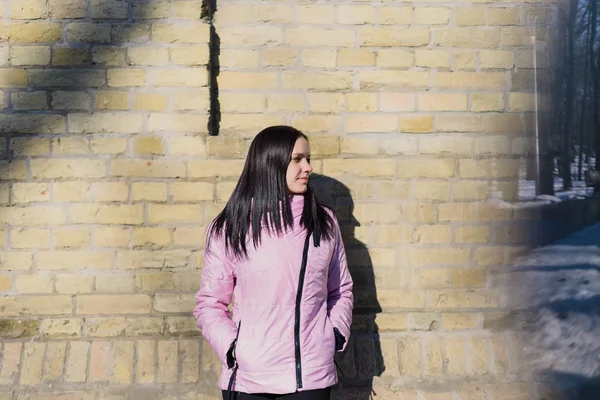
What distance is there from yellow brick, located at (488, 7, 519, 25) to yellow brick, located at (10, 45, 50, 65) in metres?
2.25

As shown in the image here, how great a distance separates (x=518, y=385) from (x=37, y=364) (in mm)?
2408

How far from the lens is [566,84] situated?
3557 millimetres

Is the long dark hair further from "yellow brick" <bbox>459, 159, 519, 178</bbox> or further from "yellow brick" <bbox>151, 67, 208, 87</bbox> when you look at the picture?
"yellow brick" <bbox>459, 159, 519, 178</bbox>

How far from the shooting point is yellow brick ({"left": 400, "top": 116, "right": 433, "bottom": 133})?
11.5ft

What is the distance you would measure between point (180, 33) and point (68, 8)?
560 millimetres

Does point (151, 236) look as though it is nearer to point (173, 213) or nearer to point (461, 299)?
point (173, 213)

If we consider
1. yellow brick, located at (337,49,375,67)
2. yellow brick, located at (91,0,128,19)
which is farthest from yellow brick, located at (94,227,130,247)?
yellow brick, located at (337,49,375,67)

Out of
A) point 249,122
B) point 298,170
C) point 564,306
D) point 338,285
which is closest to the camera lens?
point 298,170

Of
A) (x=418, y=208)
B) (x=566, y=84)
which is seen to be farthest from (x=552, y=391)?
(x=566, y=84)

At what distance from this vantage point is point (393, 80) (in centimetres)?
350

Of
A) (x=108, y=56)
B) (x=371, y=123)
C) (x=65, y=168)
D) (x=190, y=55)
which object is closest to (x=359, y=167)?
(x=371, y=123)

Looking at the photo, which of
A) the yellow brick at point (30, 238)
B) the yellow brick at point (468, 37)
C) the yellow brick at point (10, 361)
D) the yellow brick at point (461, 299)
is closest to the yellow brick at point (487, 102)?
the yellow brick at point (468, 37)

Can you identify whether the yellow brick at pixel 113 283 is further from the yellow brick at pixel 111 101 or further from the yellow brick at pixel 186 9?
Result: the yellow brick at pixel 186 9

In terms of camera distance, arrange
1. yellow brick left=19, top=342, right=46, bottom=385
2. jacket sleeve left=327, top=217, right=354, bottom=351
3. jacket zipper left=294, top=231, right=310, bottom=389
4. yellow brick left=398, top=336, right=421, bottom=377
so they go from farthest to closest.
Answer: yellow brick left=398, top=336, right=421, bottom=377
yellow brick left=19, top=342, right=46, bottom=385
jacket sleeve left=327, top=217, right=354, bottom=351
jacket zipper left=294, top=231, right=310, bottom=389
